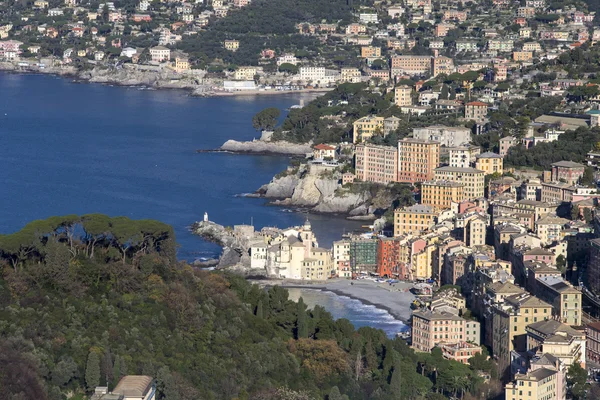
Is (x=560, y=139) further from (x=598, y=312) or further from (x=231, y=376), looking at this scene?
(x=231, y=376)

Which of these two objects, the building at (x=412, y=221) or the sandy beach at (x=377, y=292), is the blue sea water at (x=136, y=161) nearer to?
the building at (x=412, y=221)

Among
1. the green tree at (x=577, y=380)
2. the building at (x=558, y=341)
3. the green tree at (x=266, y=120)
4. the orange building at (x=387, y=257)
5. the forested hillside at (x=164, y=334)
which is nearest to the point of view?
the forested hillside at (x=164, y=334)

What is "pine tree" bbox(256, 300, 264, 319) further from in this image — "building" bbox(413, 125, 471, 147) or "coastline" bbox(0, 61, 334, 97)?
"coastline" bbox(0, 61, 334, 97)

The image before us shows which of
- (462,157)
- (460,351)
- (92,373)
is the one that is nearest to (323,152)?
(462,157)

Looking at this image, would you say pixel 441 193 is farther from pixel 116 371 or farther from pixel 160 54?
pixel 160 54

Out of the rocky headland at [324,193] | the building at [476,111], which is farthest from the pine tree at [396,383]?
the building at [476,111]

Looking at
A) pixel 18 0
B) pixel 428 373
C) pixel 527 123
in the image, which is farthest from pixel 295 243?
pixel 18 0

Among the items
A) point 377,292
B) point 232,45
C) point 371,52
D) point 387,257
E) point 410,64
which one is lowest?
point 371,52
